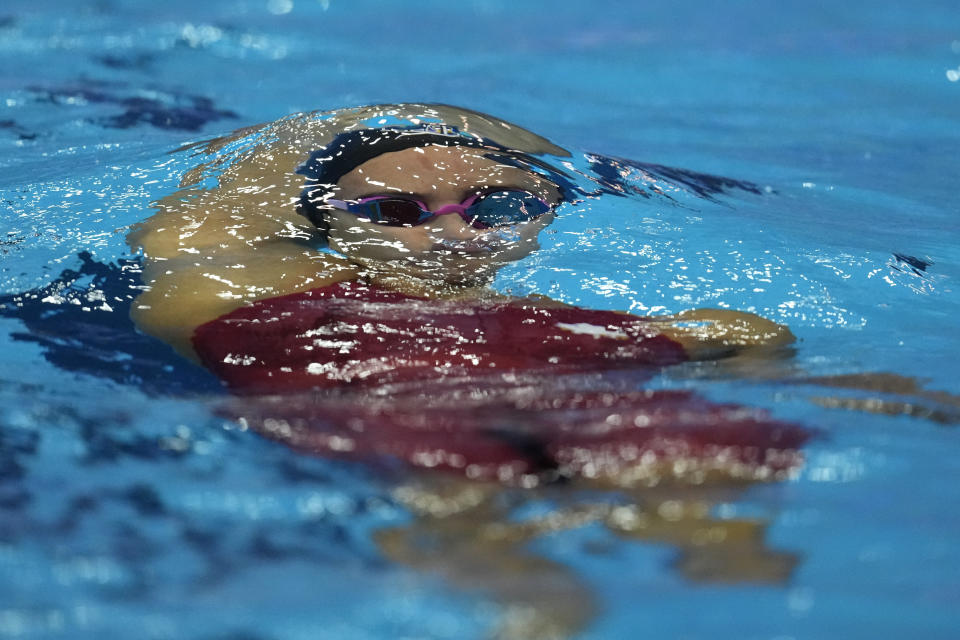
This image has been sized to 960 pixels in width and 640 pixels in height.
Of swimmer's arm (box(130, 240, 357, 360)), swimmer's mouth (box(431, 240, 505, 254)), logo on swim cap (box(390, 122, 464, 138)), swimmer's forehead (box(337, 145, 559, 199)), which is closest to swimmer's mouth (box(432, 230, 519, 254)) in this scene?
swimmer's mouth (box(431, 240, 505, 254))

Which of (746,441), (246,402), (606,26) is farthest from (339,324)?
(606,26)

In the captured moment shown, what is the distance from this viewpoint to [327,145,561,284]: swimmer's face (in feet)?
8.32

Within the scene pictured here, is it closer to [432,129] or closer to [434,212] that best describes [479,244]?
[434,212]

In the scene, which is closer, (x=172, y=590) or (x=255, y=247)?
(x=172, y=590)

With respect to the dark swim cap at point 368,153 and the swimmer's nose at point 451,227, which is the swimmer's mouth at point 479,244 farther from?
the dark swim cap at point 368,153

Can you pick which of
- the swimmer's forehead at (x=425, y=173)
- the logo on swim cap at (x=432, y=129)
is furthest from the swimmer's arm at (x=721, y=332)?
the logo on swim cap at (x=432, y=129)

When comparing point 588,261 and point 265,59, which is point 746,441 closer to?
point 588,261

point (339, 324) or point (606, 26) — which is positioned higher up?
point (606, 26)

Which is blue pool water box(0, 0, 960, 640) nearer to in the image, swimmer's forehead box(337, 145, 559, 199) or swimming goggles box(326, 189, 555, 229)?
swimming goggles box(326, 189, 555, 229)

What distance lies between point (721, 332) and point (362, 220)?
3.19 feet

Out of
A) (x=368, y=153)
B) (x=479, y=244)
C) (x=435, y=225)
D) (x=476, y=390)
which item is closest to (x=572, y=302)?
(x=479, y=244)

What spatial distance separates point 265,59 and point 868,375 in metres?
4.60

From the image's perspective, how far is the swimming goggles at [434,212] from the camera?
2.67 m

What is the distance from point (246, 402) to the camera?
189 cm
